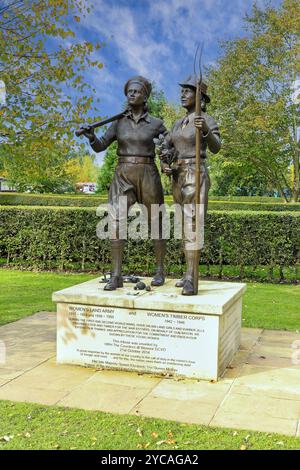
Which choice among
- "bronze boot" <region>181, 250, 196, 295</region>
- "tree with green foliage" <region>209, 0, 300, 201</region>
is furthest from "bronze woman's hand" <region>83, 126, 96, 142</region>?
"tree with green foliage" <region>209, 0, 300, 201</region>

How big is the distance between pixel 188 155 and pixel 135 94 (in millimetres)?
855

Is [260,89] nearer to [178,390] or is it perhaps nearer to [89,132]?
[89,132]

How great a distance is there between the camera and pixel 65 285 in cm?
966

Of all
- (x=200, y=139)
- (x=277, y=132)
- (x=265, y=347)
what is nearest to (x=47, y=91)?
(x=200, y=139)

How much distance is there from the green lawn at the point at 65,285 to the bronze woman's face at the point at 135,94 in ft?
10.9

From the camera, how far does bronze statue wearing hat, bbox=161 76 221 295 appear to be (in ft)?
16.7

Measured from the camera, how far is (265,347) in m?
5.71

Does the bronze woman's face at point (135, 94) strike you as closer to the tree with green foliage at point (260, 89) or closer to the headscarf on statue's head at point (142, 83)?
the headscarf on statue's head at point (142, 83)

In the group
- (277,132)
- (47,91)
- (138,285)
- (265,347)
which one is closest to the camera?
(138,285)

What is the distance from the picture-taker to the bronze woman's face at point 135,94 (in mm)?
5270

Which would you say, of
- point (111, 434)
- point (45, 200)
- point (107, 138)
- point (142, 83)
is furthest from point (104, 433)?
point (45, 200)

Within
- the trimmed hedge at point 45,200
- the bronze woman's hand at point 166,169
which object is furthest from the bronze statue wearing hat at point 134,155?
the trimmed hedge at point 45,200

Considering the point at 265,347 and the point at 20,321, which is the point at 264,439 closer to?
the point at 265,347

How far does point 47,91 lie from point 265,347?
655cm
